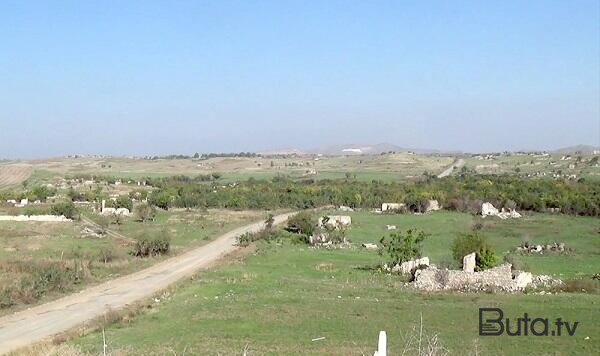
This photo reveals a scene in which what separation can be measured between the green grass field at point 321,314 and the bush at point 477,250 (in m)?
4.84

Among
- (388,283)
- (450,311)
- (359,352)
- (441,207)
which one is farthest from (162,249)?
(441,207)

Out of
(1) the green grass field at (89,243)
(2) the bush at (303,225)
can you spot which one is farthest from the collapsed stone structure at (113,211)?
(2) the bush at (303,225)

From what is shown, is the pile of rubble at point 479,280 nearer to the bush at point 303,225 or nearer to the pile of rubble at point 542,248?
the pile of rubble at point 542,248

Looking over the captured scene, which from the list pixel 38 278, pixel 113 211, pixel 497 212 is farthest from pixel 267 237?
pixel 497 212

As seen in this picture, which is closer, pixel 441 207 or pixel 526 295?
pixel 526 295

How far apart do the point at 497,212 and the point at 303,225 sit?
3075 centimetres

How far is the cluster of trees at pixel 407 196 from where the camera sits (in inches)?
3467

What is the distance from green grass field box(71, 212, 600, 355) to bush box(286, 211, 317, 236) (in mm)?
15107

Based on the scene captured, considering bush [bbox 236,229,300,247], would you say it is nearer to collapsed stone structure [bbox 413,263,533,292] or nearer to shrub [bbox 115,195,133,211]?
collapsed stone structure [bbox 413,263,533,292]

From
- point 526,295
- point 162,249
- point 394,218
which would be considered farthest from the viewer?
point 394,218

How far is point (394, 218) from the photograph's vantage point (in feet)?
261

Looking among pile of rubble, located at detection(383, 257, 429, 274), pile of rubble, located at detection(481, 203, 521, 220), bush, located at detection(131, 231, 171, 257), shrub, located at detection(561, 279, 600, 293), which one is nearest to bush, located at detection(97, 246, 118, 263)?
bush, located at detection(131, 231, 171, 257)

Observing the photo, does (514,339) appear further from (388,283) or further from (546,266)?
(546,266)

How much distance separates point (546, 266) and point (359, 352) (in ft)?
95.3
